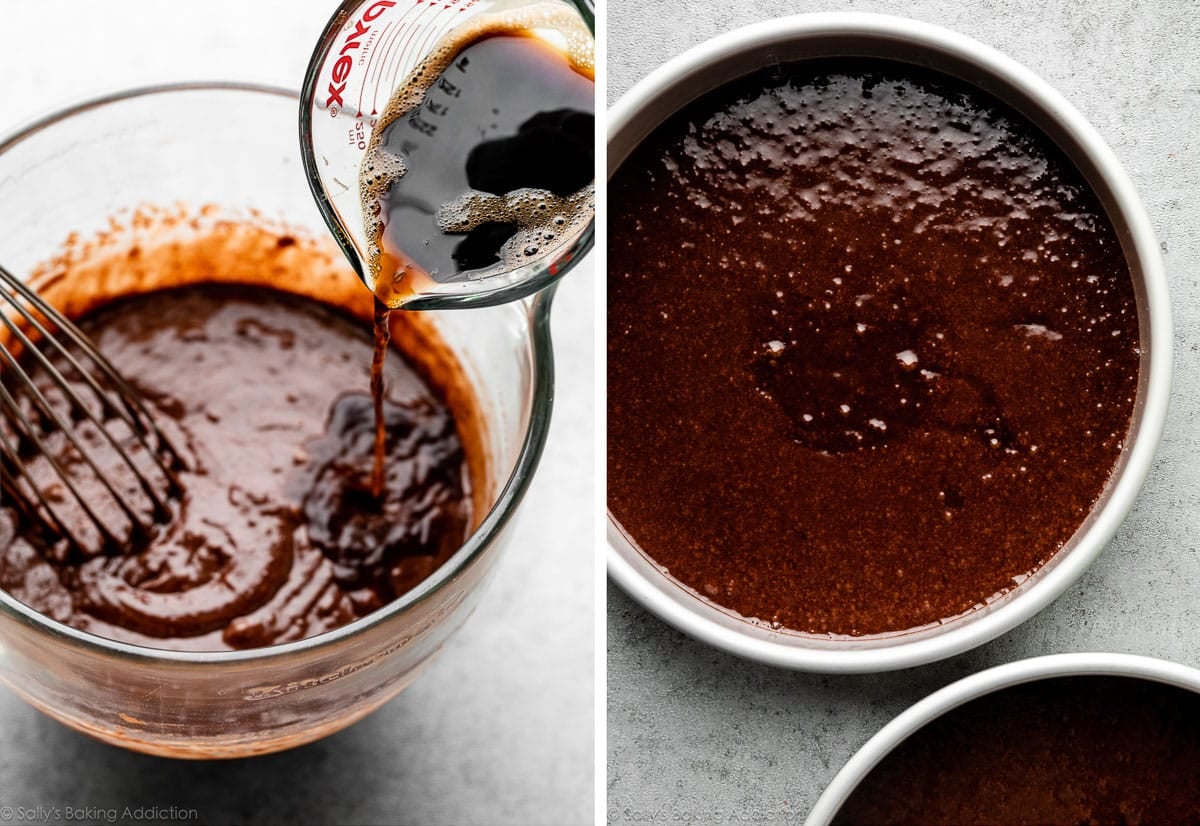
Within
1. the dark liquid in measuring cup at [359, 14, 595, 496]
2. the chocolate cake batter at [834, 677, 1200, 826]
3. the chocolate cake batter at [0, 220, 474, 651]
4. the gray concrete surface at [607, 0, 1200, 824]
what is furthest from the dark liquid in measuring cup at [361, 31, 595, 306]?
the chocolate cake batter at [834, 677, 1200, 826]

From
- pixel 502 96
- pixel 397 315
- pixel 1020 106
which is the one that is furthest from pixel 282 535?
pixel 1020 106

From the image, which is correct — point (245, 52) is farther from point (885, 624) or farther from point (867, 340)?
point (885, 624)

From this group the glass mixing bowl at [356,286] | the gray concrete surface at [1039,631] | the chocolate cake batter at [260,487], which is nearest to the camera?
the glass mixing bowl at [356,286]

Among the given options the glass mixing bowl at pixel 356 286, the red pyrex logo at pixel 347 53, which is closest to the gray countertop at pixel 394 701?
the glass mixing bowl at pixel 356 286

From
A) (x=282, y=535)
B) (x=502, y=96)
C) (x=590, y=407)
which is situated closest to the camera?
(x=502, y=96)

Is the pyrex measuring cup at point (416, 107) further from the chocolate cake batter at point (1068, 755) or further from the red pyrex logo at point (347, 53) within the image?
the chocolate cake batter at point (1068, 755)

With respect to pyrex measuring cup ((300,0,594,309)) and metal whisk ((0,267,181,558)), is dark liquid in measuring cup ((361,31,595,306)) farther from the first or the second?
metal whisk ((0,267,181,558))

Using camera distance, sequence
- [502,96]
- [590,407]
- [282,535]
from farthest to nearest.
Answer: [590,407], [282,535], [502,96]

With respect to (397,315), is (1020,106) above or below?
above
